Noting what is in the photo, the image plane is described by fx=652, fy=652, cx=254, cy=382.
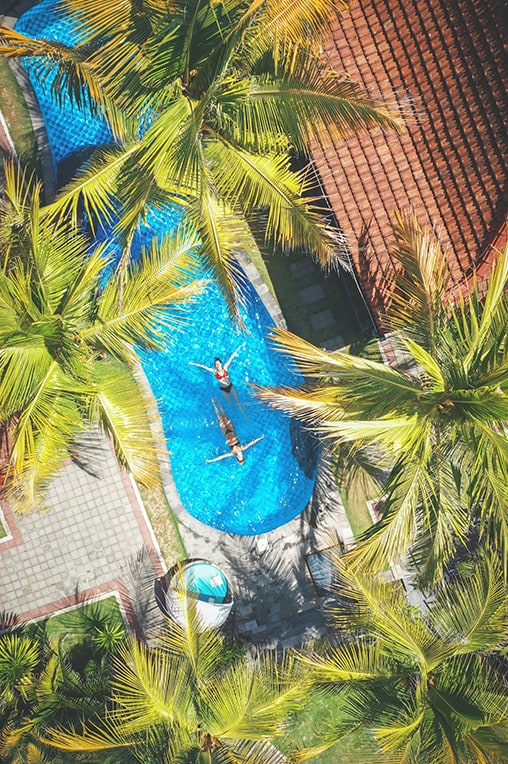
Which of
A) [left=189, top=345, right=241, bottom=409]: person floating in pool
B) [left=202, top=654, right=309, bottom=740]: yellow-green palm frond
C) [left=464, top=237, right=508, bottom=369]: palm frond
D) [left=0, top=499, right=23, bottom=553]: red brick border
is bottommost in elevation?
[left=202, top=654, right=309, bottom=740]: yellow-green palm frond

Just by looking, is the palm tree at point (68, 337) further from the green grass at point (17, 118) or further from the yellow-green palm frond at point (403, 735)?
the yellow-green palm frond at point (403, 735)

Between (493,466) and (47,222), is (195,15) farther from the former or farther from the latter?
(493,466)

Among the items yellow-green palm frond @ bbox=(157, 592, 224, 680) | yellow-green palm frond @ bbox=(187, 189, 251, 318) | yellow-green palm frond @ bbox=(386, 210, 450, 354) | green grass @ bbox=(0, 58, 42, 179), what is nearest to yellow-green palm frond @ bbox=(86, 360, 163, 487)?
yellow-green palm frond @ bbox=(187, 189, 251, 318)

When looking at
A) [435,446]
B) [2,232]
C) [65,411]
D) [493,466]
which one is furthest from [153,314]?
[493,466]

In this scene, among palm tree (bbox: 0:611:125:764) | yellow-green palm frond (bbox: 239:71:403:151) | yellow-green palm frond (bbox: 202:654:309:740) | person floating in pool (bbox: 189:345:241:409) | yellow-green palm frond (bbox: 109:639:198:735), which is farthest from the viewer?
person floating in pool (bbox: 189:345:241:409)

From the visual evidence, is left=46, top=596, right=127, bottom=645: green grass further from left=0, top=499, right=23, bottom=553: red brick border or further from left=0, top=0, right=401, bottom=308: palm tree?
left=0, top=0, right=401, bottom=308: palm tree

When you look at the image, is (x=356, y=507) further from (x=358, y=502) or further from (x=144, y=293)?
(x=144, y=293)
